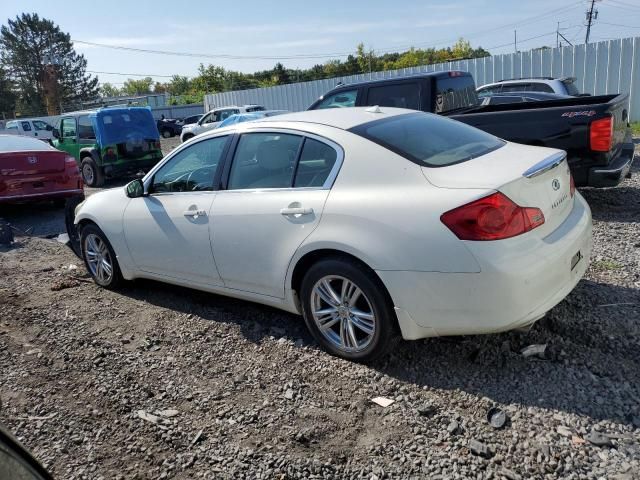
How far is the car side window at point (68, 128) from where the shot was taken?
14.1 m

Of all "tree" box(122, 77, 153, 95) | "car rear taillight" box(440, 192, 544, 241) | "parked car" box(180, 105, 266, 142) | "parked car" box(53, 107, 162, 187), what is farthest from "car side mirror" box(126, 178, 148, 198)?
"tree" box(122, 77, 153, 95)

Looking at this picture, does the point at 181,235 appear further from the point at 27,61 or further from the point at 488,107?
the point at 27,61

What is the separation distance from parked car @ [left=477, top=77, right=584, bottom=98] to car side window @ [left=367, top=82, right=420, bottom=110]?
16.2ft

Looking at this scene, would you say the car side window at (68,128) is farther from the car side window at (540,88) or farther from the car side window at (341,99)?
the car side window at (540,88)

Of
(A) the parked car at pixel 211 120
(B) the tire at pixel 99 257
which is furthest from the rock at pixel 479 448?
(A) the parked car at pixel 211 120

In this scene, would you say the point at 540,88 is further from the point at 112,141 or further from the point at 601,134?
the point at 112,141

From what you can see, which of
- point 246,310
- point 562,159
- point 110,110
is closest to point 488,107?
point 562,159

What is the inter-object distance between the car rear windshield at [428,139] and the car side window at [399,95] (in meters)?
3.80

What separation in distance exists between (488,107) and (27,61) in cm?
7220

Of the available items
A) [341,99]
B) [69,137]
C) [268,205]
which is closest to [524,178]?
[268,205]

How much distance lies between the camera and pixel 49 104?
66.2 meters

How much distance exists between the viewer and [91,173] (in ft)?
45.1

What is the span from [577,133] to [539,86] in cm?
693

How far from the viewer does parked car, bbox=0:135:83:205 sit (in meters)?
8.83
